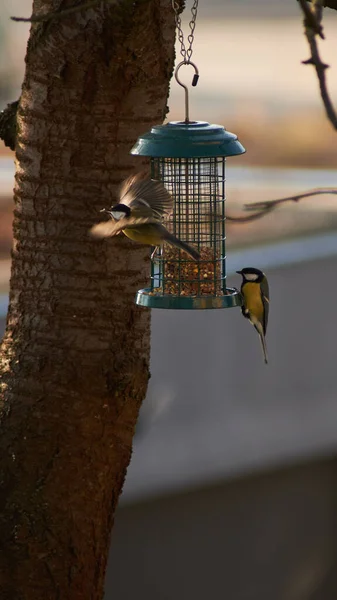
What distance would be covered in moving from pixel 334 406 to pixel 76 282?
15.8 feet

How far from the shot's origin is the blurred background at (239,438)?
22.8ft

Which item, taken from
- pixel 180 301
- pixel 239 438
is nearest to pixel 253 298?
pixel 180 301

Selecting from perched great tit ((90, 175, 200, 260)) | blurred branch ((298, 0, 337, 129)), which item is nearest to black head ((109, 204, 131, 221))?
perched great tit ((90, 175, 200, 260))

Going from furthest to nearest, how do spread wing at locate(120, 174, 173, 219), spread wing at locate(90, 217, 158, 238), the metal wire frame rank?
the metal wire frame < spread wing at locate(120, 174, 173, 219) < spread wing at locate(90, 217, 158, 238)

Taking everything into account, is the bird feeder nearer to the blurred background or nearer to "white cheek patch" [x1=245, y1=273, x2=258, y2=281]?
"white cheek patch" [x1=245, y1=273, x2=258, y2=281]

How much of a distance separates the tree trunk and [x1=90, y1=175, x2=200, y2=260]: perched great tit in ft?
0.87

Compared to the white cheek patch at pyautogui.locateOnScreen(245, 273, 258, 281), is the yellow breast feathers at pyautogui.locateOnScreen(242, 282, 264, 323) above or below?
below

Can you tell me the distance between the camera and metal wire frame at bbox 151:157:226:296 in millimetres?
3113

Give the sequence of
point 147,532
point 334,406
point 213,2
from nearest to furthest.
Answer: point 147,532, point 334,406, point 213,2


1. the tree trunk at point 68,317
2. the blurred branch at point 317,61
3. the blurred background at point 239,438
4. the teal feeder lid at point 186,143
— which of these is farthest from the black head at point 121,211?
the blurred background at point 239,438

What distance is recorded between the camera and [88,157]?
3.01 meters

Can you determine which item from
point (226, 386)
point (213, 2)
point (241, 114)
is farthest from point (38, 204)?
point (213, 2)

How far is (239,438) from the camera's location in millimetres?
7246

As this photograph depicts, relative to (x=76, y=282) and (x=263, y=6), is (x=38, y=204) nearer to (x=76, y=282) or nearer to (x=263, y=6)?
(x=76, y=282)
